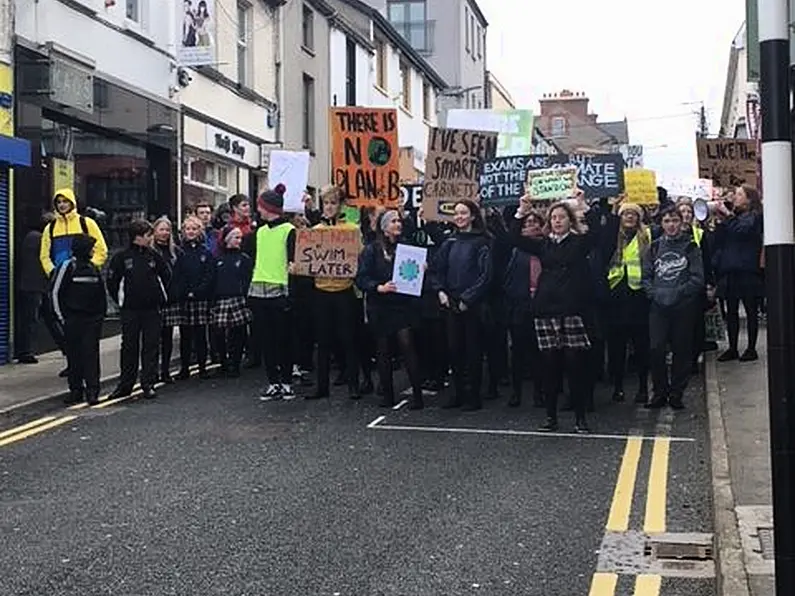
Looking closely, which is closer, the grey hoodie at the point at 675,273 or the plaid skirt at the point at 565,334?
the plaid skirt at the point at 565,334

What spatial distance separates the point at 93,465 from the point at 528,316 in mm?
4227

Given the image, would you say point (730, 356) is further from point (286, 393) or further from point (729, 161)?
point (286, 393)

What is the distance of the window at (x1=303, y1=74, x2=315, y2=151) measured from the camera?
27578mm

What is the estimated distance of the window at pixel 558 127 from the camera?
80688mm

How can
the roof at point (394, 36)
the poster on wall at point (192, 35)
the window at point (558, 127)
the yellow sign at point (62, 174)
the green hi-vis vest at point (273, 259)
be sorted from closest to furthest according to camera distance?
the green hi-vis vest at point (273, 259)
the yellow sign at point (62, 174)
the poster on wall at point (192, 35)
the roof at point (394, 36)
the window at point (558, 127)

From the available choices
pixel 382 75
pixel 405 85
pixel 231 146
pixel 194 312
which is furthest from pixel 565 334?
pixel 405 85

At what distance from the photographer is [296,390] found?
38.2 ft

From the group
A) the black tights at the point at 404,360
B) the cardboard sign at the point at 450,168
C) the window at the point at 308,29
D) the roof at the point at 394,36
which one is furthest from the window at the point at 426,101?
the black tights at the point at 404,360

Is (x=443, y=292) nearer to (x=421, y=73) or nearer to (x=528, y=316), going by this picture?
(x=528, y=316)

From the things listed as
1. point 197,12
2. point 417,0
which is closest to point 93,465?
point 197,12

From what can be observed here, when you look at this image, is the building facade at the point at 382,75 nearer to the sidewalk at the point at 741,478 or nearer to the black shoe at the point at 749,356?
the black shoe at the point at 749,356

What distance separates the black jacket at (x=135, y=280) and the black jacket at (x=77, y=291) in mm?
225

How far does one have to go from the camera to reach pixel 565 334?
31.0 feet

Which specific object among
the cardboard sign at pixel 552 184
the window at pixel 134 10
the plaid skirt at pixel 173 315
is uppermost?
the window at pixel 134 10
